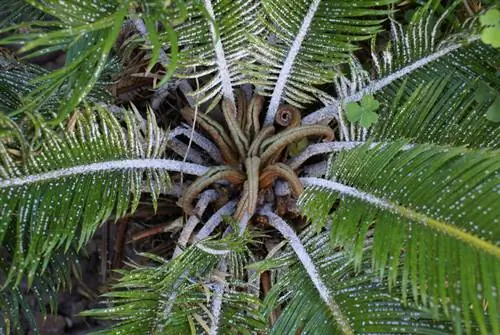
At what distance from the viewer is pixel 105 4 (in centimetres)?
125

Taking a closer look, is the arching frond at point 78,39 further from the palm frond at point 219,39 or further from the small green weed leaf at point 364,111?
the small green weed leaf at point 364,111

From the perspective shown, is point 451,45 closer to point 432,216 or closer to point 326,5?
point 326,5

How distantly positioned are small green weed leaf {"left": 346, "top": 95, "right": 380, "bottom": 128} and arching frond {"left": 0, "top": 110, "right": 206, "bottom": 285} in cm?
46

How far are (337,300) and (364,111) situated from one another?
0.45 m

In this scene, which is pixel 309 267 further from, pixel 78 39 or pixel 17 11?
pixel 17 11

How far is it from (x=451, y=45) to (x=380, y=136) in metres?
0.29

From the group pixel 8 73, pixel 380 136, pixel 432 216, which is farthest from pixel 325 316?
pixel 8 73

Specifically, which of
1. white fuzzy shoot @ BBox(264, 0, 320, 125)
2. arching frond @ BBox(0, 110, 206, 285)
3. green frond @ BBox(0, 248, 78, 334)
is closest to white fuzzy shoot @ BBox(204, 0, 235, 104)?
white fuzzy shoot @ BBox(264, 0, 320, 125)

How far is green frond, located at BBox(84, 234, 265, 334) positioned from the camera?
51.9 inches

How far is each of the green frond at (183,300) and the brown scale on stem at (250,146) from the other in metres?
0.15

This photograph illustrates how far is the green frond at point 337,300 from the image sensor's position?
1205mm

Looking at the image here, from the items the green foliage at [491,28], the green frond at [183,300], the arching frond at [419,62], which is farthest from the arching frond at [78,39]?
the green foliage at [491,28]

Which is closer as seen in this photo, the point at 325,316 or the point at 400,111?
the point at 325,316

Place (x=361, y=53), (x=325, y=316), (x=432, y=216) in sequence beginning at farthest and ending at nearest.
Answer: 1. (x=361, y=53)
2. (x=325, y=316)
3. (x=432, y=216)
